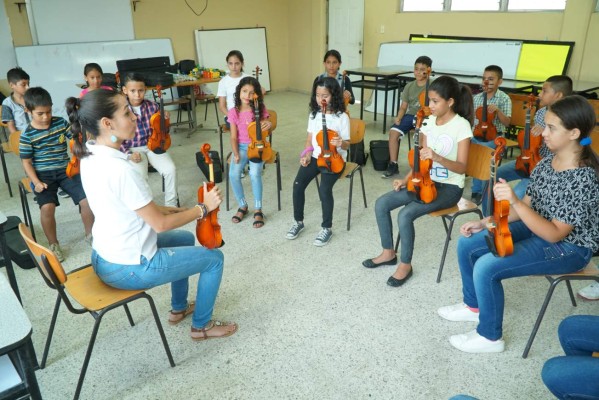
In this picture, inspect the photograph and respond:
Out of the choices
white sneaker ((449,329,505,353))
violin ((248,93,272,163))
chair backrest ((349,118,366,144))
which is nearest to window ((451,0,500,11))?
chair backrest ((349,118,366,144))

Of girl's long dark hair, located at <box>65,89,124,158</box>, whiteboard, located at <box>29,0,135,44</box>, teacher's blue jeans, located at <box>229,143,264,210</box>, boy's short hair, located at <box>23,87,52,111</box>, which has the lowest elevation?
teacher's blue jeans, located at <box>229,143,264,210</box>

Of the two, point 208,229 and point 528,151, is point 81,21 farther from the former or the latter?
point 528,151

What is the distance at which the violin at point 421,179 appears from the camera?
2.61m

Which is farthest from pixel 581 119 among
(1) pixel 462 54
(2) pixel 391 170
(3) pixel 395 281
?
(1) pixel 462 54

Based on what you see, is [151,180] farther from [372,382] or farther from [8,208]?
[372,382]

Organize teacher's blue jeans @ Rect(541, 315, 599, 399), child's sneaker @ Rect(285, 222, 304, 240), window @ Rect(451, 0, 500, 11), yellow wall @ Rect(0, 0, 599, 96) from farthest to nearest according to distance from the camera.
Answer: window @ Rect(451, 0, 500, 11) < yellow wall @ Rect(0, 0, 599, 96) < child's sneaker @ Rect(285, 222, 304, 240) < teacher's blue jeans @ Rect(541, 315, 599, 399)

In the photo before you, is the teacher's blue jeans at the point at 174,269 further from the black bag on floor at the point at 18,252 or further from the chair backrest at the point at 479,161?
the chair backrest at the point at 479,161

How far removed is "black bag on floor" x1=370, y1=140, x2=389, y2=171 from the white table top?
374cm

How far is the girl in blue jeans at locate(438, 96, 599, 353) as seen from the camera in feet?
6.18

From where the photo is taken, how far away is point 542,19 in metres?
5.83

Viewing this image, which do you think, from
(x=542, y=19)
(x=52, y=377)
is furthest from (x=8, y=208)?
(x=542, y=19)

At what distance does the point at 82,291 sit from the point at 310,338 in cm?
111

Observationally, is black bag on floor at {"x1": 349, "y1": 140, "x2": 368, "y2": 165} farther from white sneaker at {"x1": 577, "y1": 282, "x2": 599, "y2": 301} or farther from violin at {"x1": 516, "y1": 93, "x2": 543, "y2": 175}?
white sneaker at {"x1": 577, "y1": 282, "x2": 599, "y2": 301}

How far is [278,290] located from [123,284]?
3.45ft
